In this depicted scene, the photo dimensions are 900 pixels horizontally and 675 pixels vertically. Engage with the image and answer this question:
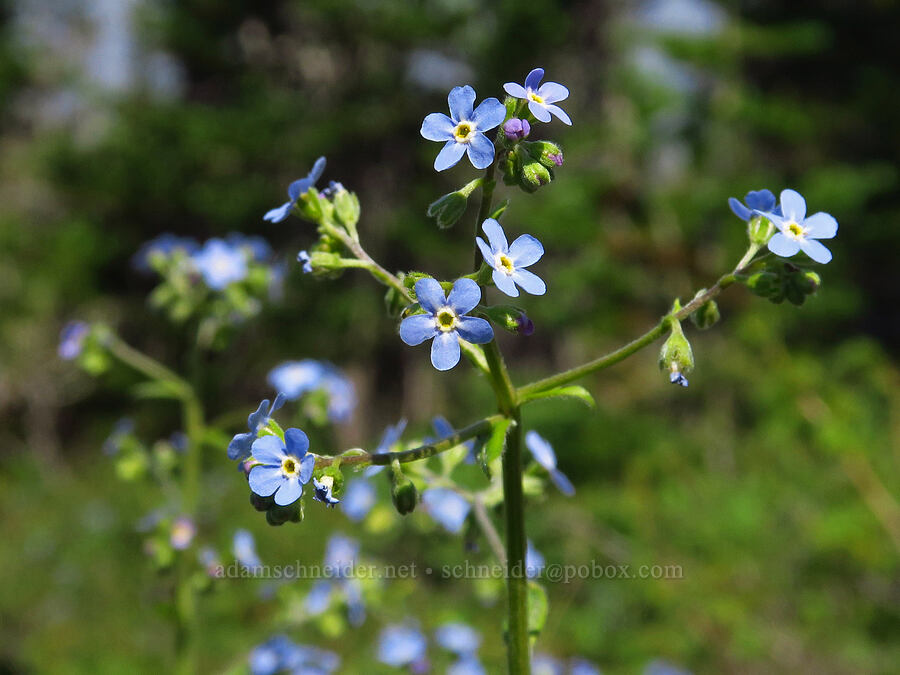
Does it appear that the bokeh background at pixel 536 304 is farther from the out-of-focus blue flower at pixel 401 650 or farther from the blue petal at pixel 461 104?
the blue petal at pixel 461 104

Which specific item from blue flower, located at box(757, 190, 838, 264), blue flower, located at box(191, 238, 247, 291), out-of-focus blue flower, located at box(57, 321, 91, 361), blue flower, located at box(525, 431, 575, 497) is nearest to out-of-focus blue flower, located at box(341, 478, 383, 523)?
blue flower, located at box(525, 431, 575, 497)

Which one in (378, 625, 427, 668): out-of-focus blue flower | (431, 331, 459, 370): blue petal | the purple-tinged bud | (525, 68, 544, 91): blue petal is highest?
(525, 68, 544, 91): blue petal

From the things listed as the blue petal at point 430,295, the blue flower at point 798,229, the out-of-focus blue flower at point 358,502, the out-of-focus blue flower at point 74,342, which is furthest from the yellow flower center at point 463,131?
the out-of-focus blue flower at point 74,342

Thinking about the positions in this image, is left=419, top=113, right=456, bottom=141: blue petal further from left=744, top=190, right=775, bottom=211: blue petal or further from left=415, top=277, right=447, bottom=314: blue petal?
A: left=744, top=190, right=775, bottom=211: blue petal

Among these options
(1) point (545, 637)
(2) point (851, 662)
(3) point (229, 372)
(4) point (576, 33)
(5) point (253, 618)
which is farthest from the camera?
(3) point (229, 372)

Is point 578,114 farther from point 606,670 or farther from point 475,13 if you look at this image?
point 606,670

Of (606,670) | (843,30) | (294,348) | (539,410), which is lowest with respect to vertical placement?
(606,670)

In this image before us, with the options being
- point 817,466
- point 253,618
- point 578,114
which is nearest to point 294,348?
point 578,114
